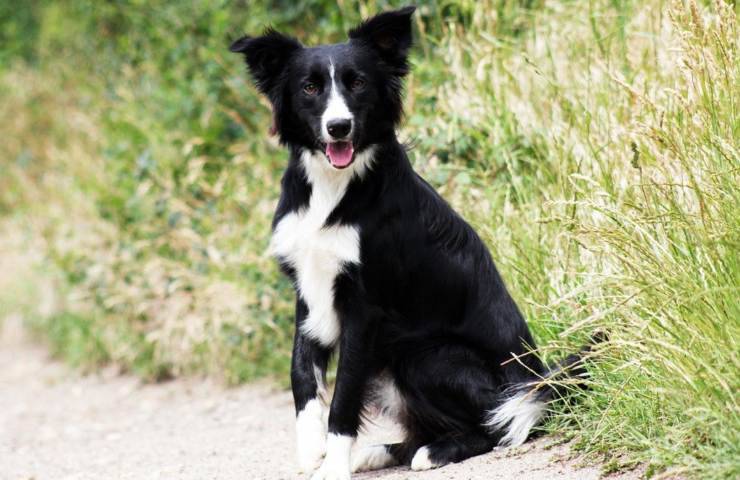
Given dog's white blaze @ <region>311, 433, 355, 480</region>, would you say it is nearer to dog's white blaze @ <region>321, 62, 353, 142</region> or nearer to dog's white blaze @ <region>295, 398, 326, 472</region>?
dog's white blaze @ <region>295, 398, 326, 472</region>

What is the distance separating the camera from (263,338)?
610 cm

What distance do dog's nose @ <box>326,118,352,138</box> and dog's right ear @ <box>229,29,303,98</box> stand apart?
18.5 inches

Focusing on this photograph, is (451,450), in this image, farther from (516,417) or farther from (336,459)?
(336,459)

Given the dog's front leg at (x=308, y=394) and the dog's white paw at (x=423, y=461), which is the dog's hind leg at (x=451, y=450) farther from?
the dog's front leg at (x=308, y=394)

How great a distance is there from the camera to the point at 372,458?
381cm

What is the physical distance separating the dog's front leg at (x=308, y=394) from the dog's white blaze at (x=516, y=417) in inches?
25.5

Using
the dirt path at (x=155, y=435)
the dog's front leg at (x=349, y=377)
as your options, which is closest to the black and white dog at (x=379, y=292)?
the dog's front leg at (x=349, y=377)

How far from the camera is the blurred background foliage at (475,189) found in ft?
10.1

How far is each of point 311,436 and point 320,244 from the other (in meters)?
0.73

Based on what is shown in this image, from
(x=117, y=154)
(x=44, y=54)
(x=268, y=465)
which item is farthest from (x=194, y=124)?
(x=44, y=54)

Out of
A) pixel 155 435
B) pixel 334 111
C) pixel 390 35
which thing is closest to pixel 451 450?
pixel 334 111

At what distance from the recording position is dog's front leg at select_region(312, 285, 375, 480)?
3479 millimetres

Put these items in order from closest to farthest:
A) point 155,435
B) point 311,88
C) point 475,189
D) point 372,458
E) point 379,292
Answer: point 379,292
point 311,88
point 372,458
point 475,189
point 155,435

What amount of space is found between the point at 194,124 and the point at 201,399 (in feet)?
7.31
